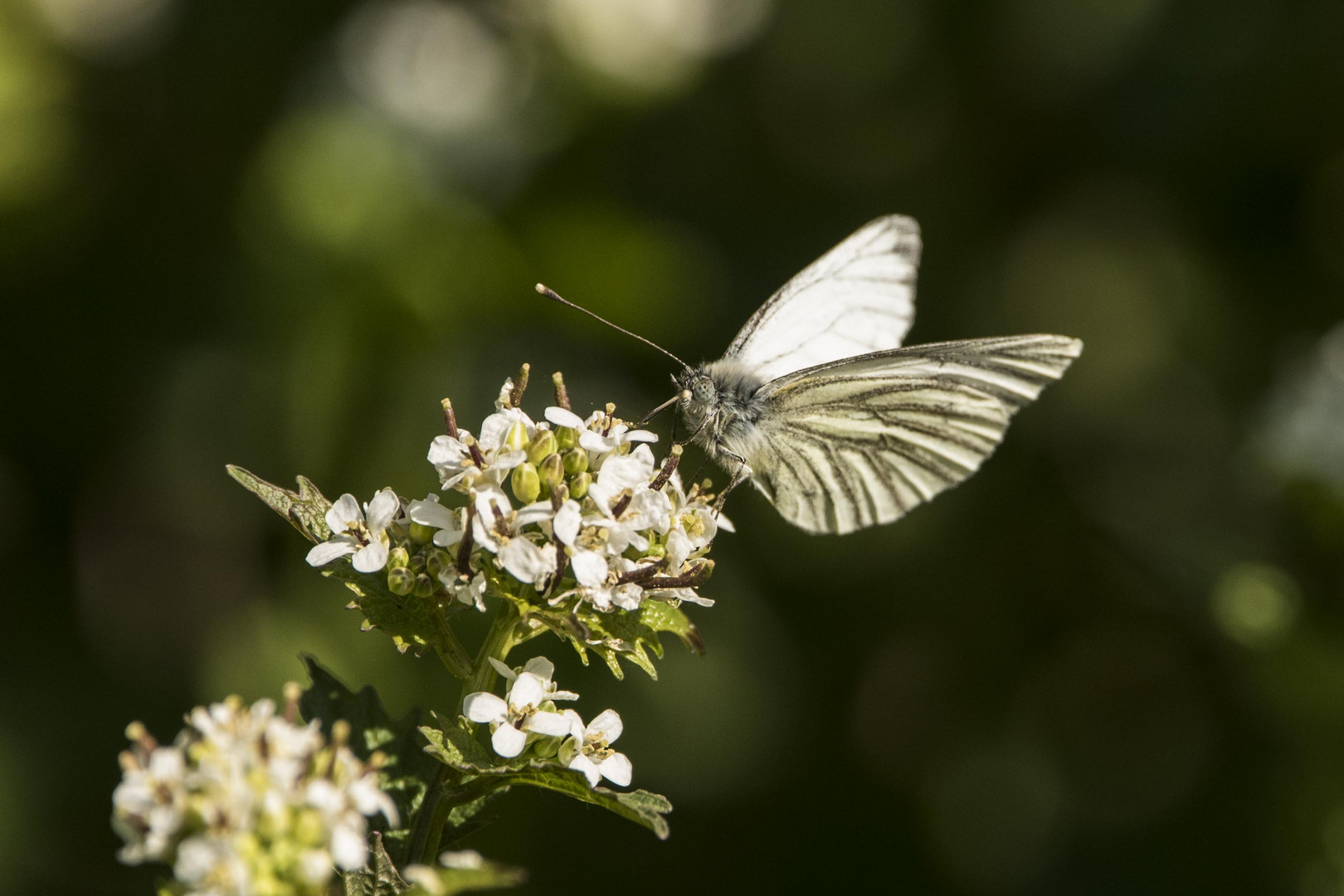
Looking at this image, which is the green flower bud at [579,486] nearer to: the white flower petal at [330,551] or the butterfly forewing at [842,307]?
the white flower petal at [330,551]

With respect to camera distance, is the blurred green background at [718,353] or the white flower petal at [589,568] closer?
the white flower petal at [589,568]

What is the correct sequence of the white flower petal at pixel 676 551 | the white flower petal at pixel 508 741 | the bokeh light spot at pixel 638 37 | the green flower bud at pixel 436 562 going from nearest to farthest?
the white flower petal at pixel 508 741 < the green flower bud at pixel 436 562 < the white flower petal at pixel 676 551 < the bokeh light spot at pixel 638 37

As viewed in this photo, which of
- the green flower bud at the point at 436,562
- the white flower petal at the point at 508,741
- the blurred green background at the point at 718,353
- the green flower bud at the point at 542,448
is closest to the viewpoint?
the white flower petal at the point at 508,741

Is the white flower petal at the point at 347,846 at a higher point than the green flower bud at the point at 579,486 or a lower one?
lower

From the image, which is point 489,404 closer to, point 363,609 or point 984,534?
point 984,534

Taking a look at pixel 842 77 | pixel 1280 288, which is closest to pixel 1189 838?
pixel 1280 288

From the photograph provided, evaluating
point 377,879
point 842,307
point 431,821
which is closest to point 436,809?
point 431,821

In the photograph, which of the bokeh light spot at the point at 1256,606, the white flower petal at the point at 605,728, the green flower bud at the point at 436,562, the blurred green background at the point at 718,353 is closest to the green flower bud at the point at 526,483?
the green flower bud at the point at 436,562
